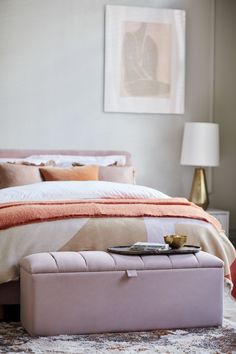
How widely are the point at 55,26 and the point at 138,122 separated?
1.14m

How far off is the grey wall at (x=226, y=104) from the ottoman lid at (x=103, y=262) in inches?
112

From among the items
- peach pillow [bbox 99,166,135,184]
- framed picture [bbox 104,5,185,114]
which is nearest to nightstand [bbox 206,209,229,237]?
peach pillow [bbox 99,166,135,184]

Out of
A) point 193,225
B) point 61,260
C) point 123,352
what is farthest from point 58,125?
point 123,352

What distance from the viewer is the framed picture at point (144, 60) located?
6734 millimetres

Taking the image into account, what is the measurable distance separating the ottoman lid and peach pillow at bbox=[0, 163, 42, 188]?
1.77m

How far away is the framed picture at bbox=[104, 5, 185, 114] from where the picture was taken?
22.1 feet

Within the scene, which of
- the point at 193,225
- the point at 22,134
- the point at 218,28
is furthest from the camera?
the point at 218,28

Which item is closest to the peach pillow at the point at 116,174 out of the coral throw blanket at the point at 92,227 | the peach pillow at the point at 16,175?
the peach pillow at the point at 16,175

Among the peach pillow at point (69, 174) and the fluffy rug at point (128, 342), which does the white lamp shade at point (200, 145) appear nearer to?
the peach pillow at point (69, 174)

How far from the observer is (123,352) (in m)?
3.71

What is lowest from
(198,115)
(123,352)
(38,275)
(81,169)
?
(123,352)

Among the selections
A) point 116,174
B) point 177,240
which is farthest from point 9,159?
point 177,240

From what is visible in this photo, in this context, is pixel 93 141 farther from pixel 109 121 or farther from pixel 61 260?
pixel 61 260

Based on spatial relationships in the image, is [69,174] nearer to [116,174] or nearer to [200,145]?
[116,174]
